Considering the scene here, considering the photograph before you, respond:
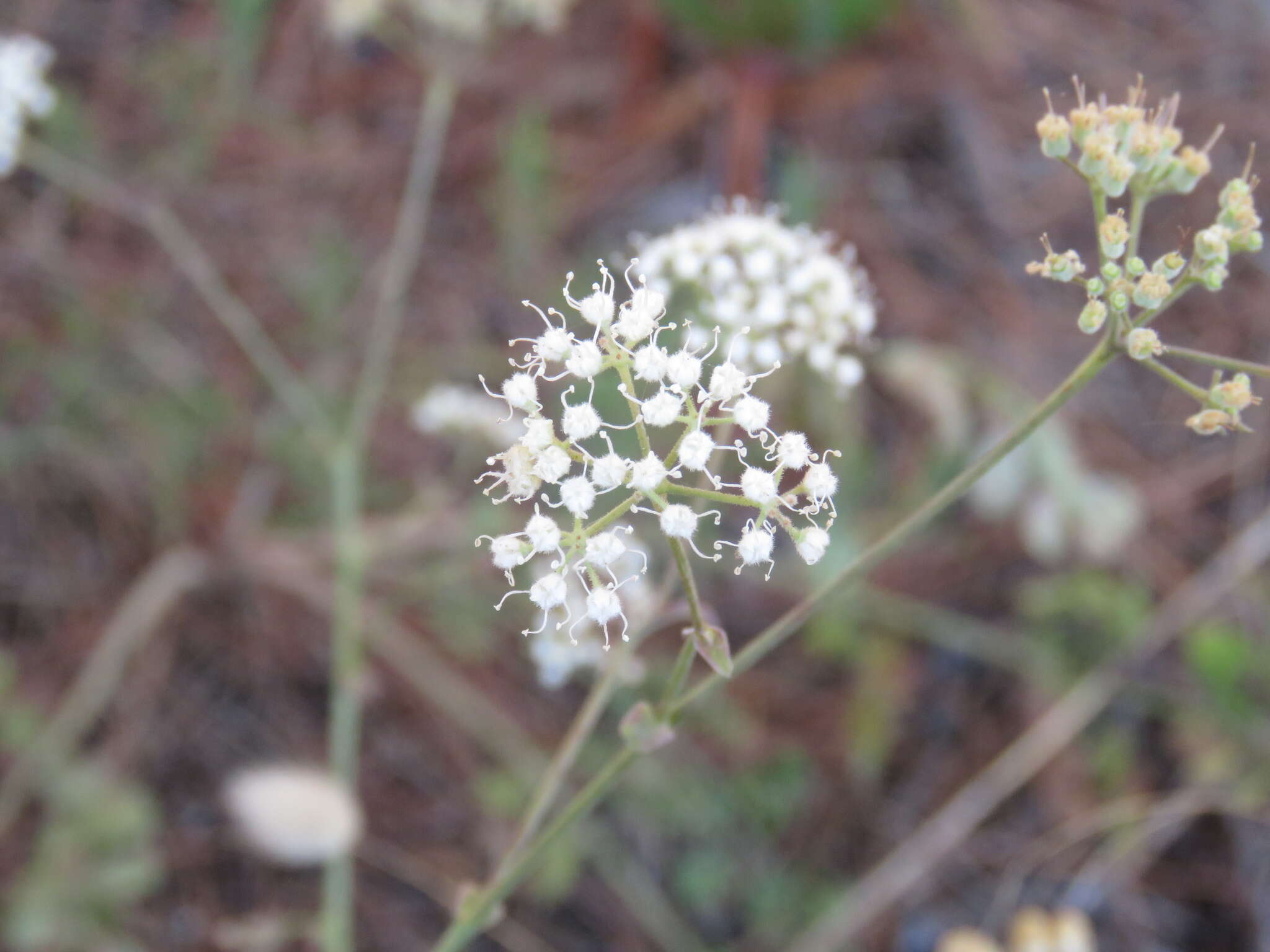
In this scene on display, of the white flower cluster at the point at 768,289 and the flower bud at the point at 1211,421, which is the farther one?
the white flower cluster at the point at 768,289

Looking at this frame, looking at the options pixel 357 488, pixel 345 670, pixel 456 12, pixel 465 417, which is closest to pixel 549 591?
pixel 345 670

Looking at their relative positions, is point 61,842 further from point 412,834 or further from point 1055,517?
point 1055,517

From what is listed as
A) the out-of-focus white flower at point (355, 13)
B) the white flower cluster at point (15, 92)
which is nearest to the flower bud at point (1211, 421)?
the out-of-focus white flower at point (355, 13)

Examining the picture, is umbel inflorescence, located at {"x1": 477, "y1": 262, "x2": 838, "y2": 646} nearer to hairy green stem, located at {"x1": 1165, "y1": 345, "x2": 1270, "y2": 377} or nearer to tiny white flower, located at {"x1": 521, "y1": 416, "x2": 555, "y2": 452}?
tiny white flower, located at {"x1": 521, "y1": 416, "x2": 555, "y2": 452}

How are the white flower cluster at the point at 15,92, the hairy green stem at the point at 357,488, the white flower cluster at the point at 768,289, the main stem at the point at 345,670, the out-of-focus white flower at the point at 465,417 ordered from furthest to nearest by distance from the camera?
the out-of-focus white flower at the point at 465,417
the white flower cluster at the point at 15,92
the hairy green stem at the point at 357,488
the main stem at the point at 345,670
the white flower cluster at the point at 768,289

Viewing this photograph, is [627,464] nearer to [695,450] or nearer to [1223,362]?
[695,450]

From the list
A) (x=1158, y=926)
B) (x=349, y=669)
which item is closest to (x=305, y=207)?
(x=349, y=669)

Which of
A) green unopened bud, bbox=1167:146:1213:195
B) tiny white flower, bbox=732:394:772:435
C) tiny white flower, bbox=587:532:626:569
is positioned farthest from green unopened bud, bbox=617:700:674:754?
green unopened bud, bbox=1167:146:1213:195

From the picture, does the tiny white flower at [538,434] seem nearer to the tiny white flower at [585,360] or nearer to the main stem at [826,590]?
the tiny white flower at [585,360]
